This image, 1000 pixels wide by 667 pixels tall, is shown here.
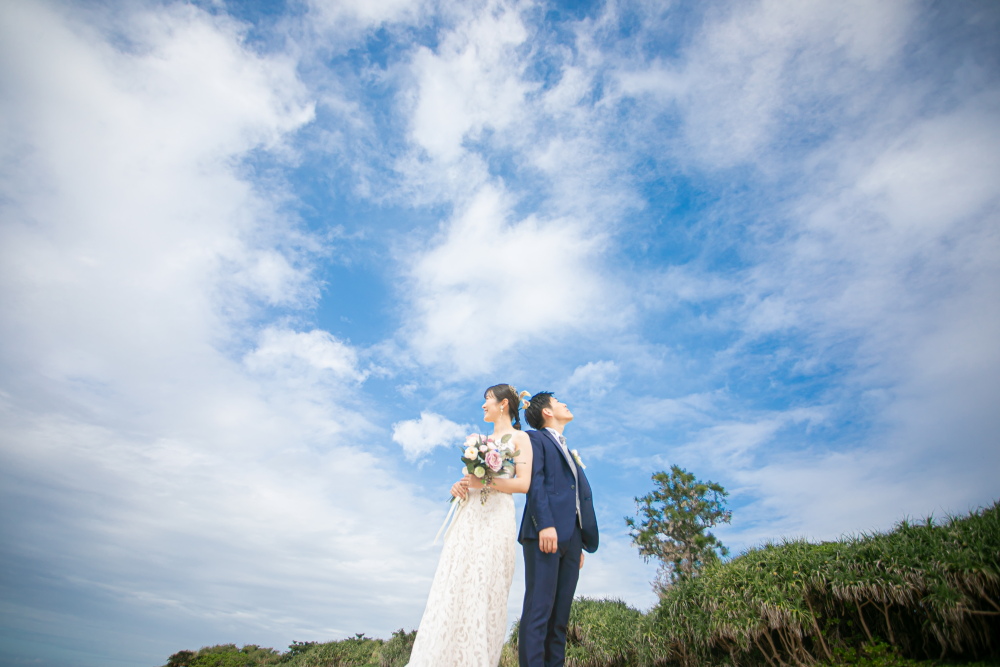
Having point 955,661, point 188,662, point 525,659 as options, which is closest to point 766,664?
point 955,661

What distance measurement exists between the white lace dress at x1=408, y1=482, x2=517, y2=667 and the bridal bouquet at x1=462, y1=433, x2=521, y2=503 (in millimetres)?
402

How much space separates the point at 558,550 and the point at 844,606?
18.7ft

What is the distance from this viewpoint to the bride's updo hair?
212 inches

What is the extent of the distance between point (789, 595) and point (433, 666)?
5.89 metres

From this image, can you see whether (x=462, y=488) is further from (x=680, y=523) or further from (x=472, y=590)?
(x=680, y=523)

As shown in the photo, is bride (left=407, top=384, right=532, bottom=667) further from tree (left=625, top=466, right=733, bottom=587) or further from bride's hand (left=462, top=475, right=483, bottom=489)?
tree (left=625, top=466, right=733, bottom=587)

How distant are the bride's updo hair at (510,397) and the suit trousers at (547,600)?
1438mm

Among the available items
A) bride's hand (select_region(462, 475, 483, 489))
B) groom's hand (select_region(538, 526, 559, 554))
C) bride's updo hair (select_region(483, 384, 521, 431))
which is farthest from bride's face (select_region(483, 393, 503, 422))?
→ groom's hand (select_region(538, 526, 559, 554))

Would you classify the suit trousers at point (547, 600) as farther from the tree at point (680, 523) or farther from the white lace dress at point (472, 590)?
the tree at point (680, 523)

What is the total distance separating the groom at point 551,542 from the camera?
393 centimetres

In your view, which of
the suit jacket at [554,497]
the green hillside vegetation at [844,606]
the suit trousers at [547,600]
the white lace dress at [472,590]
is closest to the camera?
the suit trousers at [547,600]

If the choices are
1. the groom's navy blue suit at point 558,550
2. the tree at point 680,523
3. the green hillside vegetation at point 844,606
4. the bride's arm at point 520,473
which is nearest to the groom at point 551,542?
the groom's navy blue suit at point 558,550

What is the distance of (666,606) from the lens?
30.1ft

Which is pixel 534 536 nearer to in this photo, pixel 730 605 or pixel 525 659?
pixel 525 659
